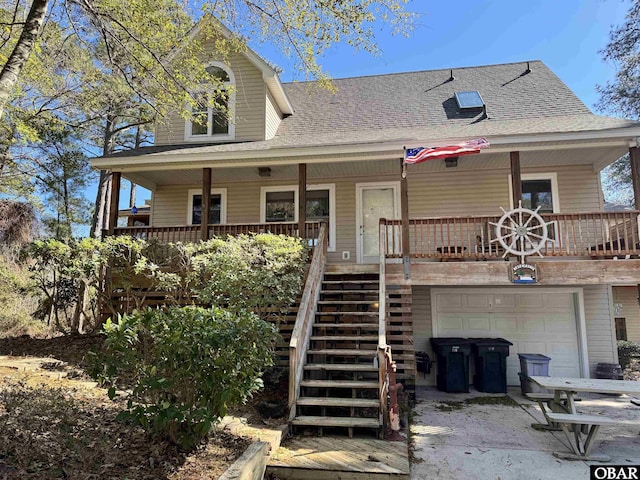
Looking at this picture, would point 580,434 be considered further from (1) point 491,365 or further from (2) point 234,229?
(2) point 234,229

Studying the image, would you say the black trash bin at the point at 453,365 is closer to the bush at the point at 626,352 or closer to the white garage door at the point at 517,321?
the white garage door at the point at 517,321

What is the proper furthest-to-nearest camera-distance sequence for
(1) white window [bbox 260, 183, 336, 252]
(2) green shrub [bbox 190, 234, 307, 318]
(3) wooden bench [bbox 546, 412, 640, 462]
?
(1) white window [bbox 260, 183, 336, 252] < (2) green shrub [bbox 190, 234, 307, 318] < (3) wooden bench [bbox 546, 412, 640, 462]

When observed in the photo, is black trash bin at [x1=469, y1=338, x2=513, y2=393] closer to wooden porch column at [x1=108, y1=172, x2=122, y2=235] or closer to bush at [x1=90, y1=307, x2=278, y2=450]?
bush at [x1=90, y1=307, x2=278, y2=450]

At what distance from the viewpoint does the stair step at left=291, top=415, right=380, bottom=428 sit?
175 inches

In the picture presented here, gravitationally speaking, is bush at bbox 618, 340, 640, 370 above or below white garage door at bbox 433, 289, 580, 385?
below

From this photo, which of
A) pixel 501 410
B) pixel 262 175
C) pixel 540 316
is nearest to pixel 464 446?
pixel 501 410

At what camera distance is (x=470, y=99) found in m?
10.3

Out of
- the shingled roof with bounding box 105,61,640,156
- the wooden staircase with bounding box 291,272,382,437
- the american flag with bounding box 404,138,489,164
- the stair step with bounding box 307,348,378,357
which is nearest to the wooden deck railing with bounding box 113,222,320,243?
the wooden staircase with bounding box 291,272,382,437

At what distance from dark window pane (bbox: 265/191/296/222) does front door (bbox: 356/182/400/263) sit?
5.53ft

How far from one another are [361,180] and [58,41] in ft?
22.4

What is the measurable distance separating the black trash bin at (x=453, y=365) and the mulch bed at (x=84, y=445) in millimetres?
5116

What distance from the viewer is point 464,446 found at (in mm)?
4613

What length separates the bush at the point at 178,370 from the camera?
320 centimetres

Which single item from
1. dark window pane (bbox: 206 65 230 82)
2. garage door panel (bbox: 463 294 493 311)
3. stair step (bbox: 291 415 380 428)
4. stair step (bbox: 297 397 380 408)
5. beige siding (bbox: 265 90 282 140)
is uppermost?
dark window pane (bbox: 206 65 230 82)
